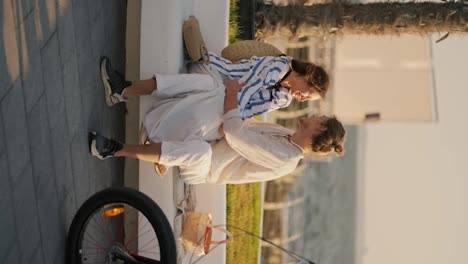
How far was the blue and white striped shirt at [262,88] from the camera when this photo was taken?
15.2ft

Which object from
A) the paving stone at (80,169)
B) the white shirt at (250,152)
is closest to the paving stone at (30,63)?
the paving stone at (80,169)

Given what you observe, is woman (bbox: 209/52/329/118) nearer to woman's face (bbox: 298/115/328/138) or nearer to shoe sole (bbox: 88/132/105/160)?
woman's face (bbox: 298/115/328/138)

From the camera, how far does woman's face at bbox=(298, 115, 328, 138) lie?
444 centimetres

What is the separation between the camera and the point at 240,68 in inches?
193

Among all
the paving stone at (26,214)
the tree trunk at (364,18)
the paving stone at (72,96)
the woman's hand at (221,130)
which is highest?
the tree trunk at (364,18)

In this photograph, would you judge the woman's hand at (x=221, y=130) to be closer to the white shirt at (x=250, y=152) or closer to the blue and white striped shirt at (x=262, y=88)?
the white shirt at (x=250, y=152)

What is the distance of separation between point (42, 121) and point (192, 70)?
1596 mm

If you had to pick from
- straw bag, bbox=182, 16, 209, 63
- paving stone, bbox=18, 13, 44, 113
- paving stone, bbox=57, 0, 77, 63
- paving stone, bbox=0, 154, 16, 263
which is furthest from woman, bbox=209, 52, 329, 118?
paving stone, bbox=0, 154, 16, 263

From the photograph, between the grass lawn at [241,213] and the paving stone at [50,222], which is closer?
the paving stone at [50,222]

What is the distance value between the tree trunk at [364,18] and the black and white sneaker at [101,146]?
3.01 meters

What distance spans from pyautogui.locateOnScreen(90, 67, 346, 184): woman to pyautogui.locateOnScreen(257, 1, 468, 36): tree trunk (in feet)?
7.84

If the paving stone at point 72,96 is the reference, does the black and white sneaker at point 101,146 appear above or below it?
below

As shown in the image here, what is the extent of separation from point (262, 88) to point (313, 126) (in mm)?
425

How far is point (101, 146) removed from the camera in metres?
4.31
